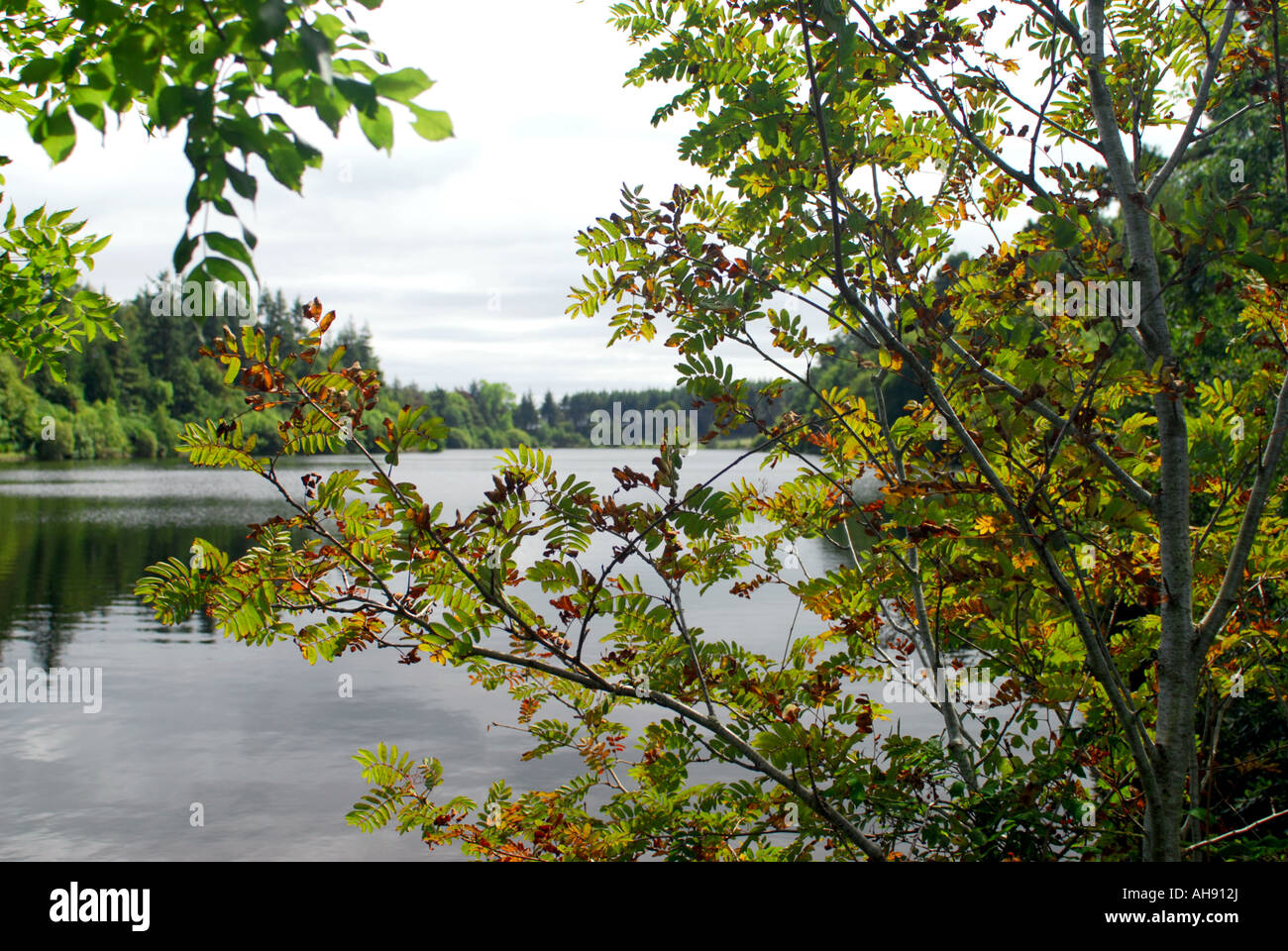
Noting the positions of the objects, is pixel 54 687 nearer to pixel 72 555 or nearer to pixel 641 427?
pixel 72 555

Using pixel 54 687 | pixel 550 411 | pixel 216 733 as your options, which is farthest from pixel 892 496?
pixel 550 411

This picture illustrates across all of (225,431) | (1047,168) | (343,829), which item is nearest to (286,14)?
(225,431)

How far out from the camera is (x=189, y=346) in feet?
236

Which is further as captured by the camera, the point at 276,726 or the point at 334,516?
the point at 276,726

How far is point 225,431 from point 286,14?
113 centimetres

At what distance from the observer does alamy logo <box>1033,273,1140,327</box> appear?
2.26 meters

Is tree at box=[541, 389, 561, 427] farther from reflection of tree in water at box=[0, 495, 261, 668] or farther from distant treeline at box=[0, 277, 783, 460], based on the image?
reflection of tree in water at box=[0, 495, 261, 668]

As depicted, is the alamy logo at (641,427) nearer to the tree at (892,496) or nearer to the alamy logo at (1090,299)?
the tree at (892,496)

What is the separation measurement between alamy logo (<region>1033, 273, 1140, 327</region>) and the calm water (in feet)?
4.71

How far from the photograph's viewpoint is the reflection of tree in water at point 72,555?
1548 cm
